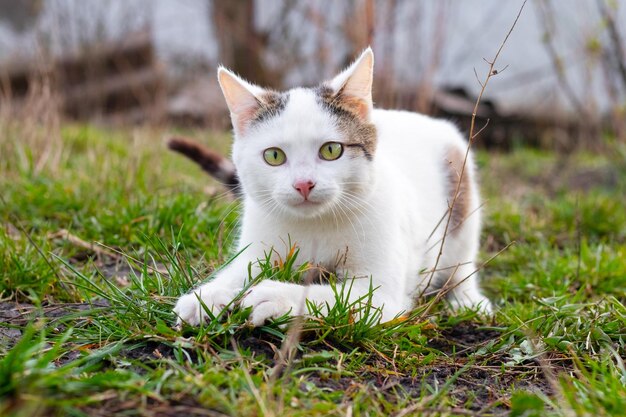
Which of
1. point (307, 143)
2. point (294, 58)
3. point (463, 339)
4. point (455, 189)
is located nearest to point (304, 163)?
point (307, 143)

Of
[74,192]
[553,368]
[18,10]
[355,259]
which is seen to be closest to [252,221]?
[355,259]

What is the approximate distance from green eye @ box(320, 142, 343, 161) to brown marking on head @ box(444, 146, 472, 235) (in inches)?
38.2

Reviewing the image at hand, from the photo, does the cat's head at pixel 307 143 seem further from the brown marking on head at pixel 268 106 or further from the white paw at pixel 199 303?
the white paw at pixel 199 303

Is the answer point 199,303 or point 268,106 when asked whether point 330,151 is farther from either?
point 199,303

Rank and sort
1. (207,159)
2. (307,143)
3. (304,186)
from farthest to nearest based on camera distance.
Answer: (207,159) → (307,143) → (304,186)

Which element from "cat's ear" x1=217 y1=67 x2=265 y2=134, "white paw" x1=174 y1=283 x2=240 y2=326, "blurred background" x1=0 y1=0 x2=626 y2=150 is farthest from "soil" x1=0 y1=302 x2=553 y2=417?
"blurred background" x1=0 y1=0 x2=626 y2=150

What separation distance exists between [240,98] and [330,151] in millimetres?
492

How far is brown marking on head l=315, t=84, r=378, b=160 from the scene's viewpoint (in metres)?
2.54

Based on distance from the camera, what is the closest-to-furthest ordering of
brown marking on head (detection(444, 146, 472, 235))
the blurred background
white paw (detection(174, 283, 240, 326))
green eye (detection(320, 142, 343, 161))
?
white paw (detection(174, 283, 240, 326)), green eye (detection(320, 142, 343, 161)), brown marking on head (detection(444, 146, 472, 235)), the blurred background

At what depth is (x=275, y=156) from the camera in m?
2.49

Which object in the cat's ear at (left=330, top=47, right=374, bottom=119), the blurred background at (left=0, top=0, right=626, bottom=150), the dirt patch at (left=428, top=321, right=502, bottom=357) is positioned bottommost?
the dirt patch at (left=428, top=321, right=502, bottom=357)

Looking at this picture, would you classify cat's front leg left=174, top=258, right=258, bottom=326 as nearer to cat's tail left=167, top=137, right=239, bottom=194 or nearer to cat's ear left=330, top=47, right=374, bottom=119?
cat's ear left=330, top=47, right=374, bottom=119

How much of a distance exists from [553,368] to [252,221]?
1.32 meters

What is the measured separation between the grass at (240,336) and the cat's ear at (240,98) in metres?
0.53
